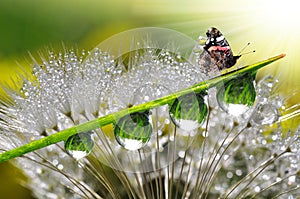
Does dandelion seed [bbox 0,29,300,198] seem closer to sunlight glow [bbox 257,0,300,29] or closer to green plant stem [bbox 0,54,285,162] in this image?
green plant stem [bbox 0,54,285,162]

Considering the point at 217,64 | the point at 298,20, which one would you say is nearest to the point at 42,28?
the point at 298,20

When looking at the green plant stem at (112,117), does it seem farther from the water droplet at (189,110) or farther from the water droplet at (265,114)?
the water droplet at (265,114)

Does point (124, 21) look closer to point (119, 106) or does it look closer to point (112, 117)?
point (119, 106)

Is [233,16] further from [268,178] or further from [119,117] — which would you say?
[119,117]

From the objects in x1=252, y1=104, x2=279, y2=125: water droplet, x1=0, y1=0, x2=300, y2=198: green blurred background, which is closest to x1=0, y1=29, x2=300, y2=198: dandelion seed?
x1=252, y1=104, x2=279, y2=125: water droplet

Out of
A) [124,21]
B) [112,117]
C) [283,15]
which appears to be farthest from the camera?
[124,21]

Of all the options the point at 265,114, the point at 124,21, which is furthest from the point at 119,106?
the point at 124,21
